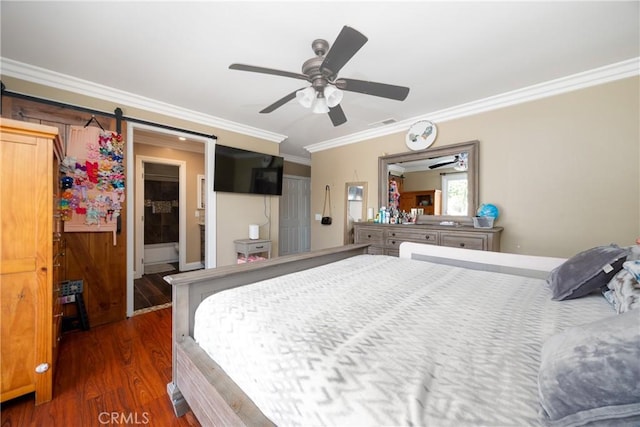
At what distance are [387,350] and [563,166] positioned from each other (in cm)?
279

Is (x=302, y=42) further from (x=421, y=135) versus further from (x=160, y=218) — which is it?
(x=160, y=218)

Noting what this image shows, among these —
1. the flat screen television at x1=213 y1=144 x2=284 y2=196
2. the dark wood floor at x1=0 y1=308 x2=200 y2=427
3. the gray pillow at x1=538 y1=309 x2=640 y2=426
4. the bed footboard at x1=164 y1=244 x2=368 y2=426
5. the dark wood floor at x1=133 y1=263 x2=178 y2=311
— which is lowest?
the dark wood floor at x1=0 y1=308 x2=200 y2=427

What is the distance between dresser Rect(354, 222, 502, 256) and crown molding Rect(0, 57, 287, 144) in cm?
246

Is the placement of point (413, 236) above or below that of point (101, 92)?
below

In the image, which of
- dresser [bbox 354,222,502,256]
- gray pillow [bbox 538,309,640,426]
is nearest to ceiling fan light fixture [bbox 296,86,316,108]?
gray pillow [bbox 538,309,640,426]

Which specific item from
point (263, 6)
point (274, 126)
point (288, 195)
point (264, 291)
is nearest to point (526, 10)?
point (263, 6)

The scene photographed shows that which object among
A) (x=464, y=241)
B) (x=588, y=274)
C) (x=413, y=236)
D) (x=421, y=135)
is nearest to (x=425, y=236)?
(x=413, y=236)

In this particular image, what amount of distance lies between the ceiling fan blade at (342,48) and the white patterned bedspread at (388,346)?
1.33 m

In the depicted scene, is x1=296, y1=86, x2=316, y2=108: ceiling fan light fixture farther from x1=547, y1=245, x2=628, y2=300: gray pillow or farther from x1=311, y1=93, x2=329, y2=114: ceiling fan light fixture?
x1=547, y1=245, x2=628, y2=300: gray pillow

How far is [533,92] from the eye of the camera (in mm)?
2438

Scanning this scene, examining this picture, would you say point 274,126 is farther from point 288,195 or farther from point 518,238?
point 518,238

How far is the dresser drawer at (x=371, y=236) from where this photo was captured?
129 inches

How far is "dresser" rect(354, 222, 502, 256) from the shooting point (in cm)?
250

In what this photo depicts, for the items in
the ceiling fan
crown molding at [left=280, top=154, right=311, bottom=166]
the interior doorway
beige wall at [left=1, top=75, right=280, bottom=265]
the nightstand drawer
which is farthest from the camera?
crown molding at [left=280, top=154, right=311, bottom=166]
